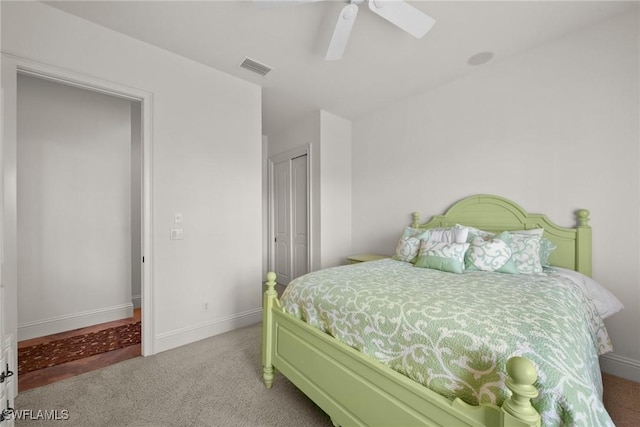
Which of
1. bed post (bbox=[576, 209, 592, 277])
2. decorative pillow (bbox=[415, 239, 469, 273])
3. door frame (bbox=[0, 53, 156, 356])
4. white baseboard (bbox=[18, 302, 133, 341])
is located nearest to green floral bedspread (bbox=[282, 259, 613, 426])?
decorative pillow (bbox=[415, 239, 469, 273])

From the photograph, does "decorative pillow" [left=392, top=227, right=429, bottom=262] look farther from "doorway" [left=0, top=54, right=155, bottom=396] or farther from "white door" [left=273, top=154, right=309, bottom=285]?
"doorway" [left=0, top=54, right=155, bottom=396]

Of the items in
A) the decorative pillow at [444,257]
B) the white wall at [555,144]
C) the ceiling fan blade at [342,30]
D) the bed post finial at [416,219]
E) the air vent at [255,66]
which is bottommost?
the decorative pillow at [444,257]

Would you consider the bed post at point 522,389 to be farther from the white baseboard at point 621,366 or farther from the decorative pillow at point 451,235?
the white baseboard at point 621,366

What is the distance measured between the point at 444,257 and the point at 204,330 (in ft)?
7.59

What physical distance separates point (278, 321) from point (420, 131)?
8.65 feet

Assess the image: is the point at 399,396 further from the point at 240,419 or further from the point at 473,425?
the point at 240,419

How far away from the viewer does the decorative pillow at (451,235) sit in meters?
2.30

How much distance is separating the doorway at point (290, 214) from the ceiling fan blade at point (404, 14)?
7.30 ft

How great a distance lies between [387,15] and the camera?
5.61 ft

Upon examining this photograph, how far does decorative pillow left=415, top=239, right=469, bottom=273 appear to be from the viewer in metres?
2.03

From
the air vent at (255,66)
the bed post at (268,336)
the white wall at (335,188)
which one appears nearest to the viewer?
the bed post at (268,336)

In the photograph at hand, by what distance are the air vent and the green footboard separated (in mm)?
2045

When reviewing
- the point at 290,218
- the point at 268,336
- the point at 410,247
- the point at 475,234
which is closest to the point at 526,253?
the point at 475,234

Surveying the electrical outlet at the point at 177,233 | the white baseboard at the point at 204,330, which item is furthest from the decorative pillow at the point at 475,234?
the electrical outlet at the point at 177,233
